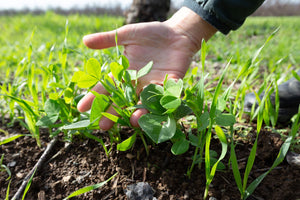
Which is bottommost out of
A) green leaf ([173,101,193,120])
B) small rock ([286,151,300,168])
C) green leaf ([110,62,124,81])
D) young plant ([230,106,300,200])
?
small rock ([286,151,300,168])

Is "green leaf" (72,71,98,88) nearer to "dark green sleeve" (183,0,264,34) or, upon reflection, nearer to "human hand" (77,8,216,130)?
"human hand" (77,8,216,130)

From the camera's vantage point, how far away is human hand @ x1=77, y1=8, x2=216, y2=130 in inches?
49.6

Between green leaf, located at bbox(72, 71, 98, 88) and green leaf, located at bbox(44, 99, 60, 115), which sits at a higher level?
green leaf, located at bbox(72, 71, 98, 88)

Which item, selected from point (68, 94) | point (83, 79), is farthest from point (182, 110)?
point (68, 94)

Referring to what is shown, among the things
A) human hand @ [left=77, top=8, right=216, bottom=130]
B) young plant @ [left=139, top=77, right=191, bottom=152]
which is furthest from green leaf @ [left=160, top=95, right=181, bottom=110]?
human hand @ [left=77, top=8, right=216, bottom=130]

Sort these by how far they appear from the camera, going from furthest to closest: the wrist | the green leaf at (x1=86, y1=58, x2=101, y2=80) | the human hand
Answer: the wrist
the human hand
the green leaf at (x1=86, y1=58, x2=101, y2=80)

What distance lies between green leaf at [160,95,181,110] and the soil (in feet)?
1.00

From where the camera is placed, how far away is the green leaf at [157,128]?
2.27 ft

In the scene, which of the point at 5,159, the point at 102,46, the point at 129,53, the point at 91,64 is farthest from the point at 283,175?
the point at 5,159

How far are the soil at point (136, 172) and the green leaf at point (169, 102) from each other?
0.31 meters

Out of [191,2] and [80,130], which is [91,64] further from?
[191,2]

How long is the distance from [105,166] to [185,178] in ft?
1.07

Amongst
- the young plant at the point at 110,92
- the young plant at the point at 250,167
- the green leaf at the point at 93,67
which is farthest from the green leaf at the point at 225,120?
the green leaf at the point at 93,67

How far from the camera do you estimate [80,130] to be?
0.99 metres
